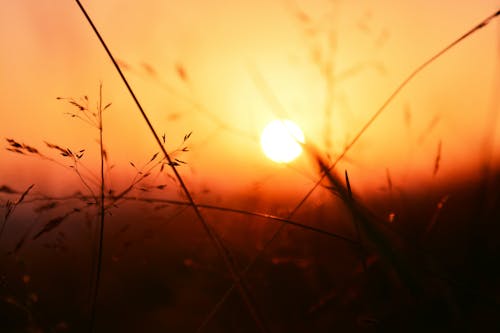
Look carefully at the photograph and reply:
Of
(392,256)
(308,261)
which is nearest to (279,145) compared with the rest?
(308,261)

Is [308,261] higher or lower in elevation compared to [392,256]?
higher

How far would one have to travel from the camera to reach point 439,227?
1570 millimetres

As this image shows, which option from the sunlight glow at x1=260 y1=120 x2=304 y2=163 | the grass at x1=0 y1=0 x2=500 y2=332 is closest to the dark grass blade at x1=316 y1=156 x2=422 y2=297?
the grass at x1=0 y1=0 x2=500 y2=332

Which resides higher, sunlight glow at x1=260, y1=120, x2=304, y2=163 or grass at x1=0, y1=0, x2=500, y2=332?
sunlight glow at x1=260, y1=120, x2=304, y2=163

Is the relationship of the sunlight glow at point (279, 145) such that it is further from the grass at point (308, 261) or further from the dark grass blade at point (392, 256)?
the dark grass blade at point (392, 256)

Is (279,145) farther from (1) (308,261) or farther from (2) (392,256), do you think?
(2) (392,256)

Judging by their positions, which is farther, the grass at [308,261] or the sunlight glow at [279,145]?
the sunlight glow at [279,145]

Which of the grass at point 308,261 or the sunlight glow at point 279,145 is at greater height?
the sunlight glow at point 279,145

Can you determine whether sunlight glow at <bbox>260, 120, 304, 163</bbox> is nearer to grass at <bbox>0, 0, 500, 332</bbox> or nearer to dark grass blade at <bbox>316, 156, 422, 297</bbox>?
grass at <bbox>0, 0, 500, 332</bbox>

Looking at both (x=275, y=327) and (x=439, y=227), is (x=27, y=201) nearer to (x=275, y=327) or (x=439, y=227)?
(x=275, y=327)

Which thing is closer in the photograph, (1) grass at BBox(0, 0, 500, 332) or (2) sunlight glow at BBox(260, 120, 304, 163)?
(1) grass at BBox(0, 0, 500, 332)

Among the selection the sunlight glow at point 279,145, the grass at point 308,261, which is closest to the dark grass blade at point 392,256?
the grass at point 308,261

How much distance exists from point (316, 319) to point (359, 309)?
133 mm

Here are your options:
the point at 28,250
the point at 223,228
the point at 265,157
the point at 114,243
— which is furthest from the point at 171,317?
the point at 28,250
